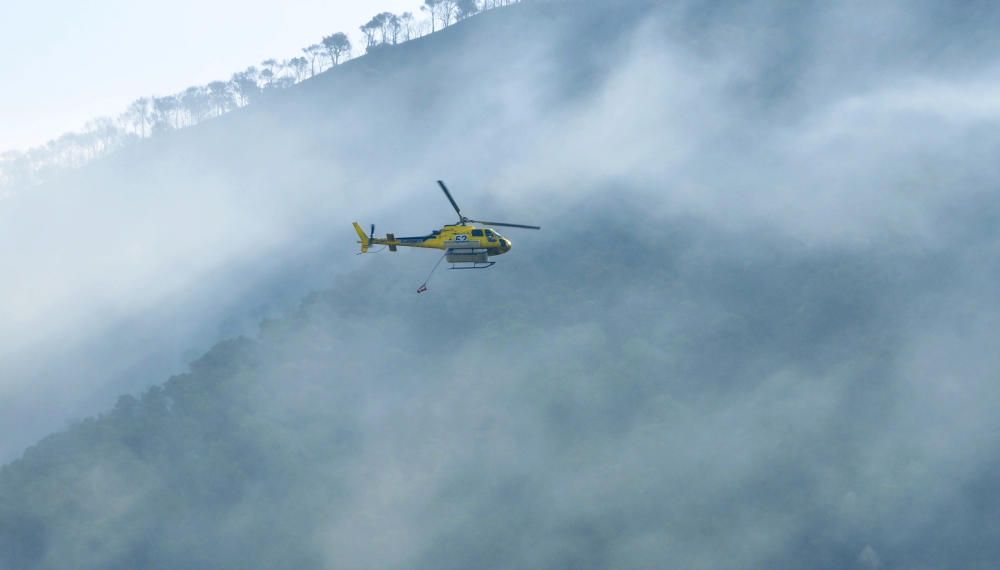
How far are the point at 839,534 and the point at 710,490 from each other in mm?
23793

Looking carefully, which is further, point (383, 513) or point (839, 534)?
point (383, 513)

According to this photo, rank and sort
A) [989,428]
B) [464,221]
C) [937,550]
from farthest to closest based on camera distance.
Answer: [989,428] < [937,550] < [464,221]

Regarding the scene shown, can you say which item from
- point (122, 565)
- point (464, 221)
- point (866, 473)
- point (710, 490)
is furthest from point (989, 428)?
point (122, 565)

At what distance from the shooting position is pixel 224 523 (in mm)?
198250

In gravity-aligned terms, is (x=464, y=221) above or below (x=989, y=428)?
above

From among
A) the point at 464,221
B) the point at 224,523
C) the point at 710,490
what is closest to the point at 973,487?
the point at 710,490

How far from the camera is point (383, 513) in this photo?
19962cm

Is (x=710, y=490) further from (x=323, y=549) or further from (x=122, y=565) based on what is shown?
(x=122, y=565)

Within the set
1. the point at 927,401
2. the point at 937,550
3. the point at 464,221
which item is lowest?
the point at 937,550

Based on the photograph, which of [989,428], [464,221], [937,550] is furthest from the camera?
[989,428]

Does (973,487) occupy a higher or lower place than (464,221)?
lower

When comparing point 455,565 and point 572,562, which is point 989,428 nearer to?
point 572,562

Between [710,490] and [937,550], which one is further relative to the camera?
[710,490]

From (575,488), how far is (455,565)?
26.8 m
